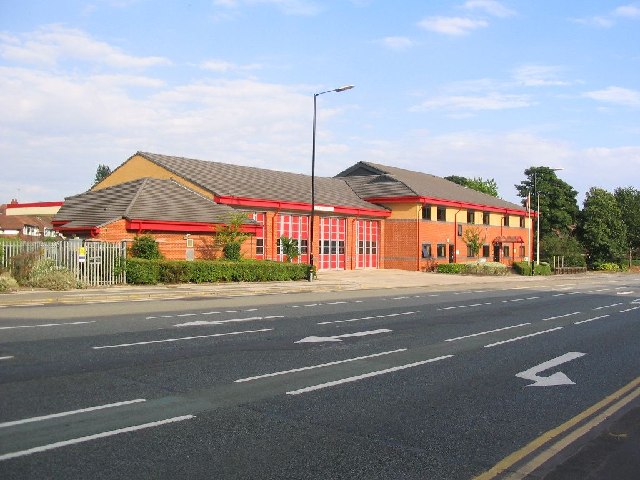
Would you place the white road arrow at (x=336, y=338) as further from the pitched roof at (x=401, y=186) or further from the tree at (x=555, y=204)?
the tree at (x=555, y=204)

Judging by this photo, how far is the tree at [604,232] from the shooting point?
78188 mm

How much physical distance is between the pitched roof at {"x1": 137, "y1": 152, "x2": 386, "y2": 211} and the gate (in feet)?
43.1

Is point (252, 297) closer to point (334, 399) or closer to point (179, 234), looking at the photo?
point (179, 234)

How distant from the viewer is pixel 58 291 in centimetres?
2283

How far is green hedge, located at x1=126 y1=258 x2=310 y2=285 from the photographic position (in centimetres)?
2669

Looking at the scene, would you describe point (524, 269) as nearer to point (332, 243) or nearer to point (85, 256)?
point (332, 243)

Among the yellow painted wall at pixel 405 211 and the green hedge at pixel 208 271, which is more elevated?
the yellow painted wall at pixel 405 211

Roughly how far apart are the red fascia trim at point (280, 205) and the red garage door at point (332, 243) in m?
1.10

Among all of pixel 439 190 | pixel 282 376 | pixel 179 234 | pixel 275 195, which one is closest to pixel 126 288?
pixel 179 234

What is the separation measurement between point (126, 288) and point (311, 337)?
44.9 ft

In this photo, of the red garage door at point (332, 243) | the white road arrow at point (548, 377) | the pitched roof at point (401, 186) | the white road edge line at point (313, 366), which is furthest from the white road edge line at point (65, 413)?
the pitched roof at point (401, 186)

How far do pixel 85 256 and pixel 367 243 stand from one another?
28821 mm

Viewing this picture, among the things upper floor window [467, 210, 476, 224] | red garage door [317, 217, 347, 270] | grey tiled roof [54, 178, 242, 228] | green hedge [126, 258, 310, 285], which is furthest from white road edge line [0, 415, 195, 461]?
upper floor window [467, 210, 476, 224]

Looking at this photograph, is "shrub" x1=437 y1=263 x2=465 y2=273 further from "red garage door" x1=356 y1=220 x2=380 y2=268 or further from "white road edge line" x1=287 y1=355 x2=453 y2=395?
"white road edge line" x1=287 y1=355 x2=453 y2=395
